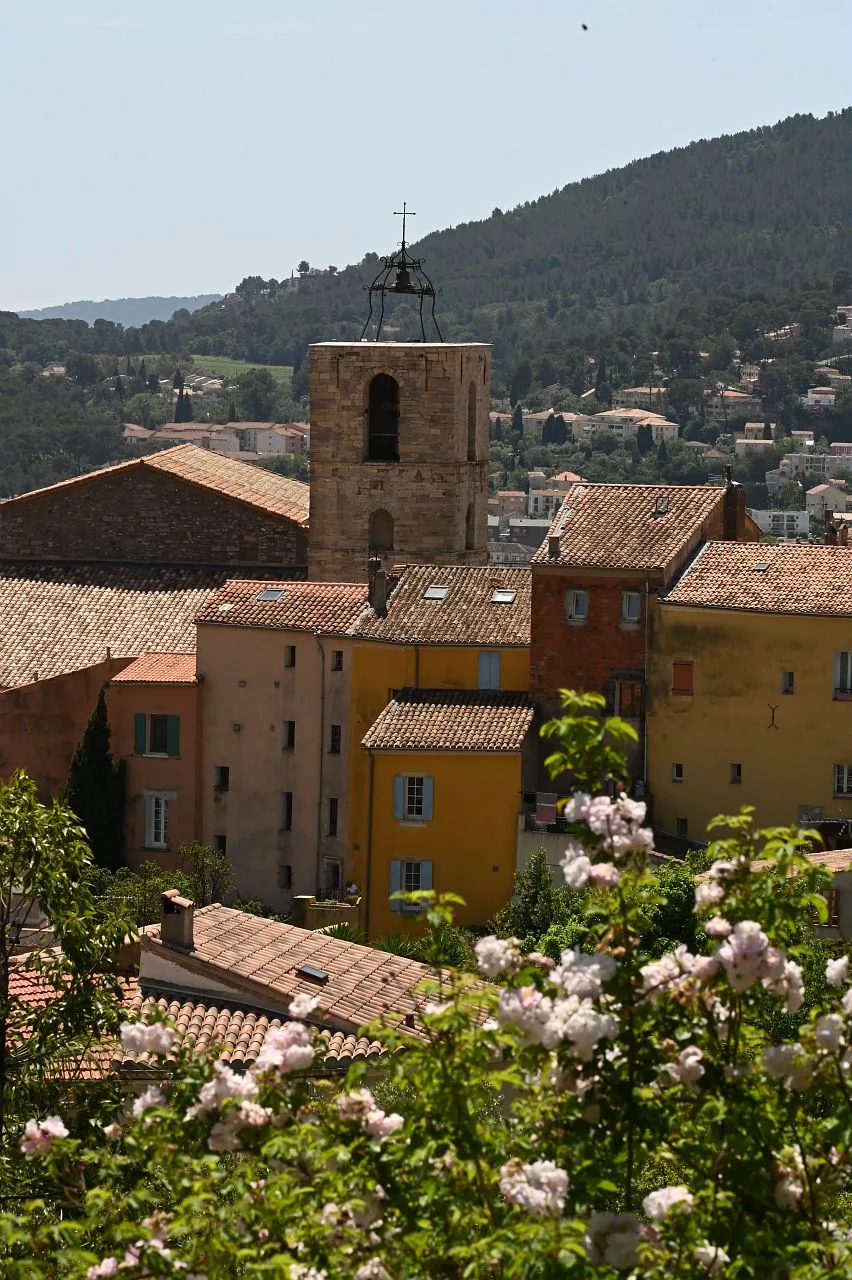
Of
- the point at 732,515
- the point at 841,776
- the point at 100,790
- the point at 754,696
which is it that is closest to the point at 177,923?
the point at 754,696

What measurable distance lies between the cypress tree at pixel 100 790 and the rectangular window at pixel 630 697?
774 cm

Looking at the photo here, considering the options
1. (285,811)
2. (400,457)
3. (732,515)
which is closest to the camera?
(285,811)

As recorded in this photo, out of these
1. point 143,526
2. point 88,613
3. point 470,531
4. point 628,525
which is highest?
point 628,525

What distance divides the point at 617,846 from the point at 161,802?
30.5 m

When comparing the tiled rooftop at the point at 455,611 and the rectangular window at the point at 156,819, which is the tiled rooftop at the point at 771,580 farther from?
the rectangular window at the point at 156,819

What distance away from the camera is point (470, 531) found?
50500 millimetres

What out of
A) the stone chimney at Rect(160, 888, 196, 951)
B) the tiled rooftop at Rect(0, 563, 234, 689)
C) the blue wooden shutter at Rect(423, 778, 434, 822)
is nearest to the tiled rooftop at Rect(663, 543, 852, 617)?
the blue wooden shutter at Rect(423, 778, 434, 822)

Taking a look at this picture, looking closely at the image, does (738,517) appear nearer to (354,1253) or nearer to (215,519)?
(215,519)

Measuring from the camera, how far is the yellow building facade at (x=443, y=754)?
37.3 m

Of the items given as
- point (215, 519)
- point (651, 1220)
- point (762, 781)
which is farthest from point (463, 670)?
point (651, 1220)

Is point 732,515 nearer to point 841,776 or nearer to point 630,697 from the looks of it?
point 630,697

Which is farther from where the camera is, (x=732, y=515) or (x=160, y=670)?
(x=732, y=515)

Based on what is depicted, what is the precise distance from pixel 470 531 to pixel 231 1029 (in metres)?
27.3

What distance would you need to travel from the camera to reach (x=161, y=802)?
135ft
